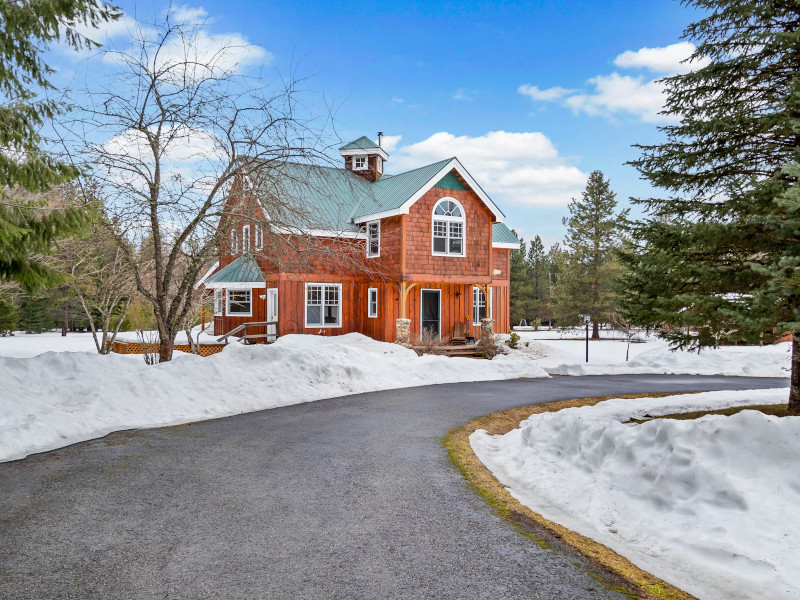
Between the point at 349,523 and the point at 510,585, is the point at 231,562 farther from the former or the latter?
the point at 510,585

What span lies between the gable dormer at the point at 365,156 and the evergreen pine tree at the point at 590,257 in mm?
18279

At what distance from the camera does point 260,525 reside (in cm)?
446

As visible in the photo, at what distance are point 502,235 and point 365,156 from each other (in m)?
8.52

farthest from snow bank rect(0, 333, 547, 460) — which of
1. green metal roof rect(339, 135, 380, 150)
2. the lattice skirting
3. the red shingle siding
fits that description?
green metal roof rect(339, 135, 380, 150)

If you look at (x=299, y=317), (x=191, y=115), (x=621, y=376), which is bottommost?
(x=621, y=376)

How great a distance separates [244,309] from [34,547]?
2231 cm

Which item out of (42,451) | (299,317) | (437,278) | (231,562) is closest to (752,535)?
(231,562)

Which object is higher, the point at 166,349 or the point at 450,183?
the point at 450,183

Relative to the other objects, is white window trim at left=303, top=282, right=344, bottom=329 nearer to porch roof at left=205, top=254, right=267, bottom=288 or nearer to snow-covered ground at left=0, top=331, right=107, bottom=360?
porch roof at left=205, top=254, right=267, bottom=288

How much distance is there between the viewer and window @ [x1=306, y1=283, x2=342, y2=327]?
23625mm

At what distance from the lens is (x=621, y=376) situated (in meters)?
16.7

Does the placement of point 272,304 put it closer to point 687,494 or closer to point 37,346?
point 37,346

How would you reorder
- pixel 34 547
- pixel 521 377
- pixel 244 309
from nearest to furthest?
pixel 34 547 < pixel 521 377 < pixel 244 309

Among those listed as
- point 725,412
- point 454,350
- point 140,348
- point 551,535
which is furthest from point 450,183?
point 551,535
